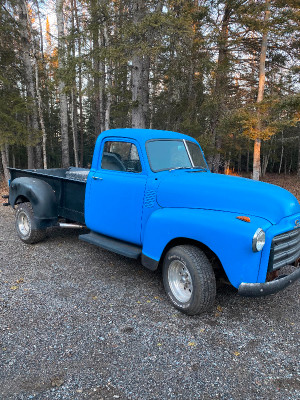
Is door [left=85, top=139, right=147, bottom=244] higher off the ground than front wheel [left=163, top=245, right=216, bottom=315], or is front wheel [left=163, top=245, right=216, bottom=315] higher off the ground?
door [left=85, top=139, right=147, bottom=244]

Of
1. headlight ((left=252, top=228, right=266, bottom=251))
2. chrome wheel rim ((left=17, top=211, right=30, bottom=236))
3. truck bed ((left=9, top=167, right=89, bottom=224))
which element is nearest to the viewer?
headlight ((left=252, top=228, right=266, bottom=251))

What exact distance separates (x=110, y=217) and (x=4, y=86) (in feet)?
38.2

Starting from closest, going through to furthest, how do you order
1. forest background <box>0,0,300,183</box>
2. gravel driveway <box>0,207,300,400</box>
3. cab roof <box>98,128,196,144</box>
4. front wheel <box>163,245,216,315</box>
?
1. gravel driveway <box>0,207,300,400</box>
2. front wheel <box>163,245,216,315</box>
3. cab roof <box>98,128,196,144</box>
4. forest background <box>0,0,300,183</box>

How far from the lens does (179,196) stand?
3621 mm

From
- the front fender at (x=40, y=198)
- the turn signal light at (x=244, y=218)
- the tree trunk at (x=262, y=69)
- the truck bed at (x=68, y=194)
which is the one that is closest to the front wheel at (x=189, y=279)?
the turn signal light at (x=244, y=218)

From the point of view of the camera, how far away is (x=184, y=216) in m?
3.40

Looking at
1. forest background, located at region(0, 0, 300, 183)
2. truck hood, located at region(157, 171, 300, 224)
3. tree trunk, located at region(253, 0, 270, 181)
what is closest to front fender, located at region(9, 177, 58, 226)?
truck hood, located at region(157, 171, 300, 224)

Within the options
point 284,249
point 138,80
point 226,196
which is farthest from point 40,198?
point 138,80

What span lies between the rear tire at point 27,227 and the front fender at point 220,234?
3025mm

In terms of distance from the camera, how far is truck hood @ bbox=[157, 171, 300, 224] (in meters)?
3.08

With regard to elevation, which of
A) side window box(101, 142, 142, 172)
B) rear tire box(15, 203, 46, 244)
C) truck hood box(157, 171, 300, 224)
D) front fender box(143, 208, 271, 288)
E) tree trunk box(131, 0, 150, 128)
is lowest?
rear tire box(15, 203, 46, 244)

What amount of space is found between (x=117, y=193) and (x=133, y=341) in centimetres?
204

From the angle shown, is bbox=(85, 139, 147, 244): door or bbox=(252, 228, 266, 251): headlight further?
bbox=(85, 139, 147, 244): door

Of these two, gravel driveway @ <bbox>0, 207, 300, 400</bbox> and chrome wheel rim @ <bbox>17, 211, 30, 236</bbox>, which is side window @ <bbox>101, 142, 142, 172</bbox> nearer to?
gravel driveway @ <bbox>0, 207, 300, 400</bbox>
